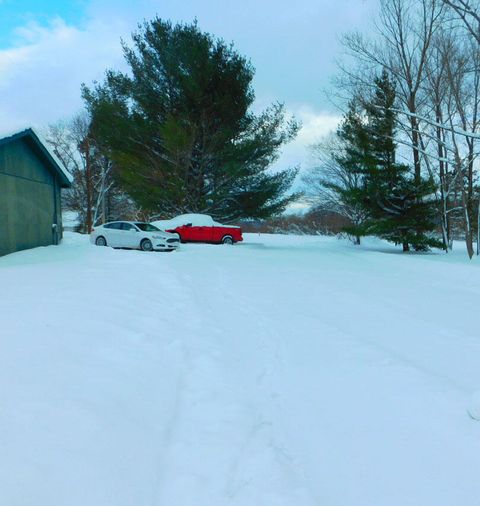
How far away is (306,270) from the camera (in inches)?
441

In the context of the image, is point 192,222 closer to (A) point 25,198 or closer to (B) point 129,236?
(B) point 129,236

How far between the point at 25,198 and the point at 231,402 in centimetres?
1291

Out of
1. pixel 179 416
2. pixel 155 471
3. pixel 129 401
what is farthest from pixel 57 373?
pixel 155 471

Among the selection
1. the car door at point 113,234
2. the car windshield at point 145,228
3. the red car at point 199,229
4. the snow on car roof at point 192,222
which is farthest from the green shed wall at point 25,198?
the red car at point 199,229

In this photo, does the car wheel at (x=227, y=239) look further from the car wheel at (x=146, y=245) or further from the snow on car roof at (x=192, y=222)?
the car wheel at (x=146, y=245)

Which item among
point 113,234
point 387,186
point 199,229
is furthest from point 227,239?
point 387,186

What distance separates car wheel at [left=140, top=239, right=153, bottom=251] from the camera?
53.3 ft

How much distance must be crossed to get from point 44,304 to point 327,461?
4.43 m

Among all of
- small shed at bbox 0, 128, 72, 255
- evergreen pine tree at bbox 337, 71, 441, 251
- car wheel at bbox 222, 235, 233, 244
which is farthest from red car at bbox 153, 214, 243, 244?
evergreen pine tree at bbox 337, 71, 441, 251

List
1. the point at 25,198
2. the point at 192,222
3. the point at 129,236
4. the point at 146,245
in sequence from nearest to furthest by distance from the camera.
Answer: the point at 25,198, the point at 146,245, the point at 129,236, the point at 192,222

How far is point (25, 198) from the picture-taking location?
1328 centimetres

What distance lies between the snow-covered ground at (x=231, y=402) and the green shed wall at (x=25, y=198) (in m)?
6.88

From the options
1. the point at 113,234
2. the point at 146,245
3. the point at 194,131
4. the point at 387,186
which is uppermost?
the point at 194,131

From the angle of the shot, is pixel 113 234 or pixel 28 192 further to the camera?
pixel 113 234
